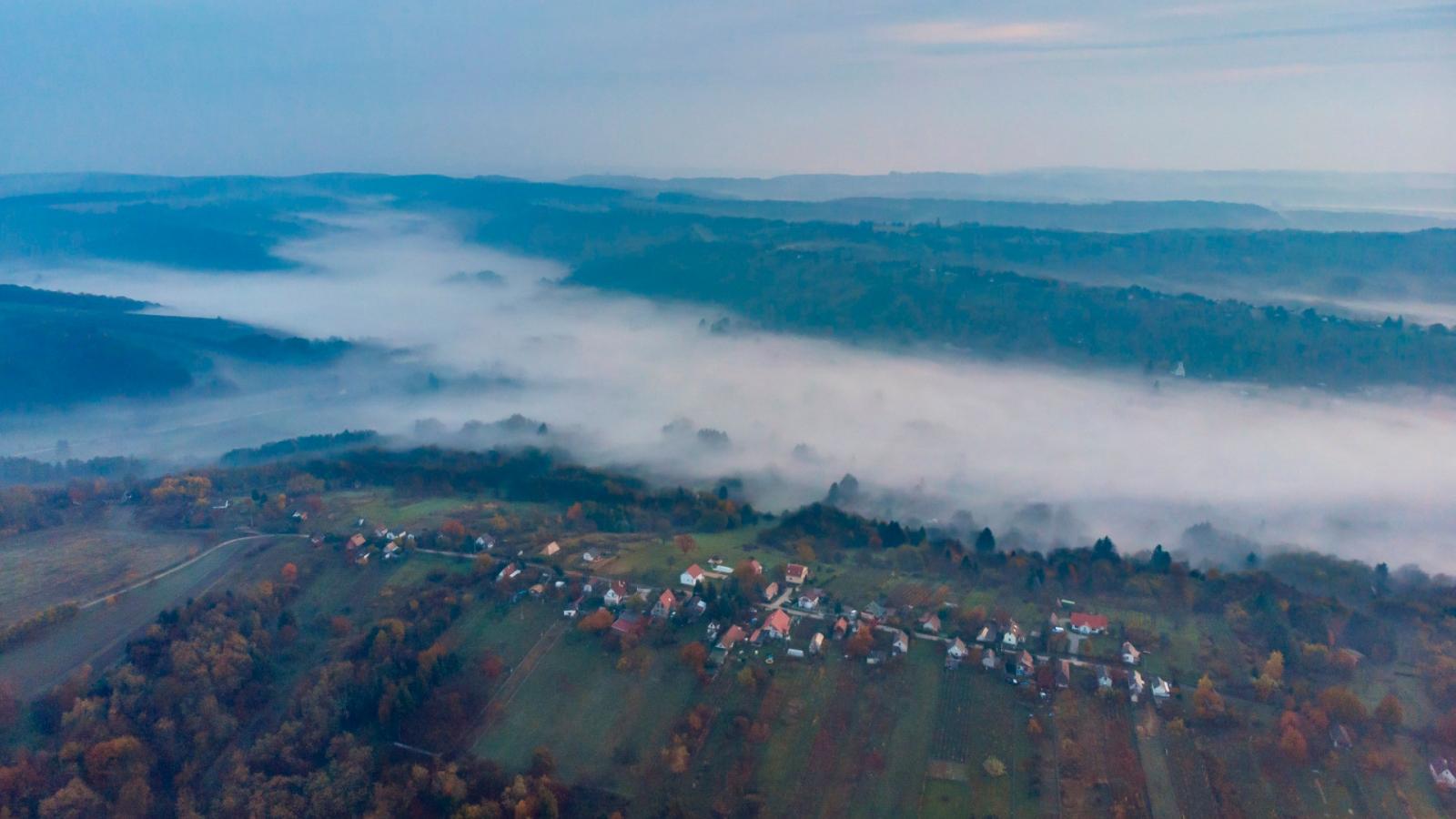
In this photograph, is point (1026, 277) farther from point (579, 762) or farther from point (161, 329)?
point (161, 329)

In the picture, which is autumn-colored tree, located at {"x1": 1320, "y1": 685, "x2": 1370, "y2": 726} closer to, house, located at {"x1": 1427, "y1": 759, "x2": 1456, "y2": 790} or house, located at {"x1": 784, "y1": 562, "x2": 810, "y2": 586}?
house, located at {"x1": 1427, "y1": 759, "x2": 1456, "y2": 790}

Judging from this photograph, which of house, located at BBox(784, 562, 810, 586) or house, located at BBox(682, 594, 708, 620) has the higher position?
house, located at BBox(682, 594, 708, 620)

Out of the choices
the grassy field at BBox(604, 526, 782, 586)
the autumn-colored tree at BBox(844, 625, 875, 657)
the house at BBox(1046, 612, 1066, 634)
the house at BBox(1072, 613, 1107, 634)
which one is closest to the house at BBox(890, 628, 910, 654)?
the autumn-colored tree at BBox(844, 625, 875, 657)

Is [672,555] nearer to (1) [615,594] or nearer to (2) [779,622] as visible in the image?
(1) [615,594]

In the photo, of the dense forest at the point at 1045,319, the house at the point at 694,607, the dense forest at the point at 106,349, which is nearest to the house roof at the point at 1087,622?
the house at the point at 694,607

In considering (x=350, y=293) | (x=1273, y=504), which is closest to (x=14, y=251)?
(x=350, y=293)

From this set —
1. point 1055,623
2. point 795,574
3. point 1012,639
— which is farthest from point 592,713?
point 1055,623
